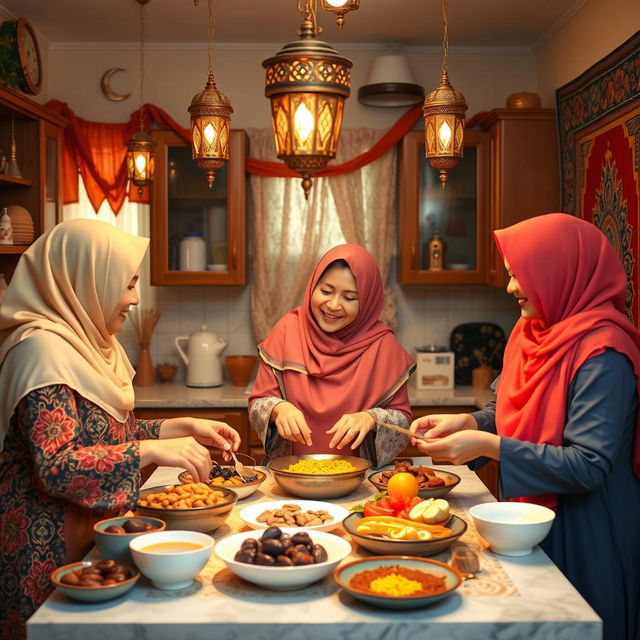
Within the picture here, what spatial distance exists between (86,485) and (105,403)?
10.4 inches

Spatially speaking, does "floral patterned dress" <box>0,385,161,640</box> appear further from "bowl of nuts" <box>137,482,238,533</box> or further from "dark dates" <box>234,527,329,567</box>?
"dark dates" <box>234,527,329,567</box>

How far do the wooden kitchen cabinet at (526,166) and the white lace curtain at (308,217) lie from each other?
682mm

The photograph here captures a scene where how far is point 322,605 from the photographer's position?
1.66 meters

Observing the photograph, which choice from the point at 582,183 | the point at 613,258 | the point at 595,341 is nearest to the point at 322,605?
the point at 595,341

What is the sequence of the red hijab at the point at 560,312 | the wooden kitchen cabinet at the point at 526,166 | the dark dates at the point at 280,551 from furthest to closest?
the wooden kitchen cabinet at the point at 526,166, the red hijab at the point at 560,312, the dark dates at the point at 280,551

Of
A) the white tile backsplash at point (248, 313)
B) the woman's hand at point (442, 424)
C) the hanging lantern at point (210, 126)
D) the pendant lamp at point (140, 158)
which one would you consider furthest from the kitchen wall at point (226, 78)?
the woman's hand at point (442, 424)

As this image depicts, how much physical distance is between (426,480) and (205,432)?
626 mm

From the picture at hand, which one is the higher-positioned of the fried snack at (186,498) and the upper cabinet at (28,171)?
the upper cabinet at (28,171)

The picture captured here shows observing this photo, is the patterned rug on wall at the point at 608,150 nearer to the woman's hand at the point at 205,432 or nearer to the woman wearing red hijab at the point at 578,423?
the woman wearing red hijab at the point at 578,423

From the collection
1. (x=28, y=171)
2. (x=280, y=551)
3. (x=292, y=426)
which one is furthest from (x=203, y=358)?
(x=280, y=551)

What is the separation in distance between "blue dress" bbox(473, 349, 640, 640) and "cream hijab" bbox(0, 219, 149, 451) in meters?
1.03

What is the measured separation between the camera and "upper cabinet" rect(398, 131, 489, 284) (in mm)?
4574

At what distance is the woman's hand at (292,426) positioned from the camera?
8.68ft

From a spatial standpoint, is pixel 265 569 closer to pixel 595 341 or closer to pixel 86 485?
pixel 86 485
